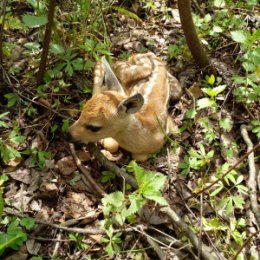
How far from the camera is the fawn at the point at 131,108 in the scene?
4121 millimetres

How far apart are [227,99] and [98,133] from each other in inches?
70.8

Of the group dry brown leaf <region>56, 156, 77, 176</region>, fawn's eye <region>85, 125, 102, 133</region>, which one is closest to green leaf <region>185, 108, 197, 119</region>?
fawn's eye <region>85, 125, 102, 133</region>

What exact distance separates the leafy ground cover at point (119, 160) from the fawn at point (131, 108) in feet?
0.59

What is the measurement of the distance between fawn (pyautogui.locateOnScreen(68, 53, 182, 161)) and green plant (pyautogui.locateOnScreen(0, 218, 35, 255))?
0.92 m

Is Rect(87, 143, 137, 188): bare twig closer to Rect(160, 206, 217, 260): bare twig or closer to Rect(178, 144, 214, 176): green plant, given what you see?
Rect(160, 206, 217, 260): bare twig

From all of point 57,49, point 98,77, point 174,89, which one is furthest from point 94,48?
point 174,89

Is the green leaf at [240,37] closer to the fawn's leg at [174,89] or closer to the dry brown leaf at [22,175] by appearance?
the fawn's leg at [174,89]

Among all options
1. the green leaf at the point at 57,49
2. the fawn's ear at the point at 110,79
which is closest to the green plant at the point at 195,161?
the fawn's ear at the point at 110,79

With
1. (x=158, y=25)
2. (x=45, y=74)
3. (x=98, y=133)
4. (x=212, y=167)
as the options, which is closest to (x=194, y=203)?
(x=212, y=167)

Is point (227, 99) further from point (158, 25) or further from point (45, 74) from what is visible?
point (45, 74)

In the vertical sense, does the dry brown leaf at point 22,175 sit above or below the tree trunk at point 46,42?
below

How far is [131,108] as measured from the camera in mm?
4113

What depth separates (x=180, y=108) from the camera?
5.09 m

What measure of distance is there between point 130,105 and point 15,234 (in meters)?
1.55
